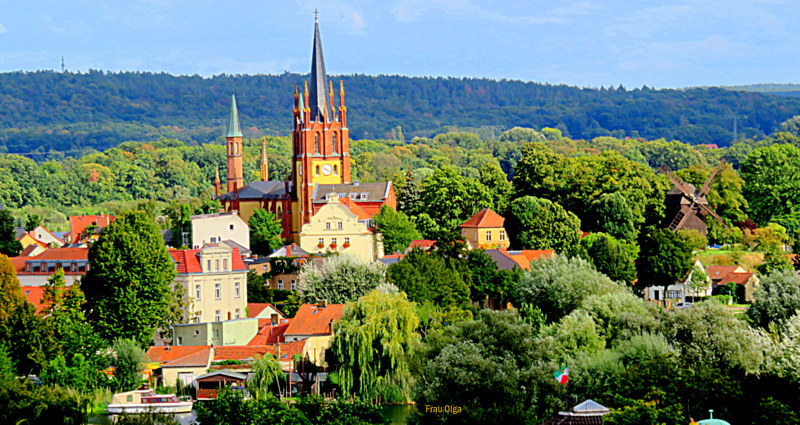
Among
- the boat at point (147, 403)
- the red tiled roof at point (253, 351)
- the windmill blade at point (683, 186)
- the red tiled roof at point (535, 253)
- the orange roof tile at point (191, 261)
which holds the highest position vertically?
the windmill blade at point (683, 186)

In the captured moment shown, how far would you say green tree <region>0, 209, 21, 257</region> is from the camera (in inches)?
2997

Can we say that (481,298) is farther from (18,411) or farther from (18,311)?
(18,411)

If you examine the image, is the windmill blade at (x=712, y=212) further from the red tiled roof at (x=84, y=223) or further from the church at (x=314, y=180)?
the red tiled roof at (x=84, y=223)

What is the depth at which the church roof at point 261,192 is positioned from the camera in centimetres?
8488

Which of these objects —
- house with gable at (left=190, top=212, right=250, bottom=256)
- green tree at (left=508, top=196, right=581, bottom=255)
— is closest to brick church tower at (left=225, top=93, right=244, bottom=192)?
house with gable at (left=190, top=212, right=250, bottom=256)

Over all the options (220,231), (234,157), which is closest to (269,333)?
(220,231)

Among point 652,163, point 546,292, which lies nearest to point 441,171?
point 546,292

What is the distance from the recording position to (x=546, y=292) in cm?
5681

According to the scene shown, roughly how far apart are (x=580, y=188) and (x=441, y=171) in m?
8.54

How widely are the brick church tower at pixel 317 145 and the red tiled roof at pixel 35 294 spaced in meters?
24.0

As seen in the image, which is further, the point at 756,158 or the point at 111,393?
the point at 756,158

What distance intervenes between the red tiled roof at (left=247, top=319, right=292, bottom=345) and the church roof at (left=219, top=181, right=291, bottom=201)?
28450 millimetres

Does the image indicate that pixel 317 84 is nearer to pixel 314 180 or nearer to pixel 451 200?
pixel 314 180

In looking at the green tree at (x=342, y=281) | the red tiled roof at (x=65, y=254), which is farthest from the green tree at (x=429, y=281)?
the red tiled roof at (x=65, y=254)
